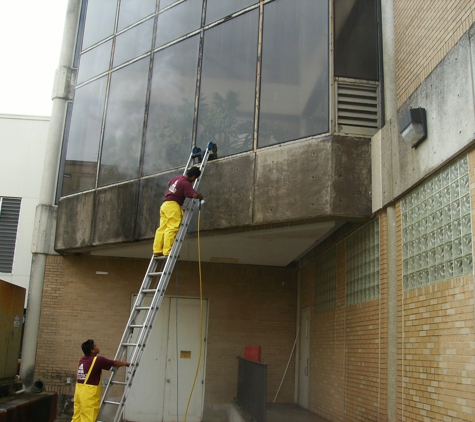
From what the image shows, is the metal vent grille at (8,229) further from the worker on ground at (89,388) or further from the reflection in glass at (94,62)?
the worker on ground at (89,388)

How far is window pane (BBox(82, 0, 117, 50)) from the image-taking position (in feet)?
44.5

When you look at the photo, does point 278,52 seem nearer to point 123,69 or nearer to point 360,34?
point 360,34

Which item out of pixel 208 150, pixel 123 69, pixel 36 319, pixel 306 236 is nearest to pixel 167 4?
pixel 123 69

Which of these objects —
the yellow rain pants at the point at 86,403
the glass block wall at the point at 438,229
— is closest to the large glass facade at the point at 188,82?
the glass block wall at the point at 438,229

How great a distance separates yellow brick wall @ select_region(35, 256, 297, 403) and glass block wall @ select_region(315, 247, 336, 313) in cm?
214

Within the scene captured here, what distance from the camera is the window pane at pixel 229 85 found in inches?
384

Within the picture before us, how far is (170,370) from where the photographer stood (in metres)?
13.2

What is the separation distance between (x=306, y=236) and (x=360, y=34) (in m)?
3.57

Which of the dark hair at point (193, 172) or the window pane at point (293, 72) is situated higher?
the window pane at point (293, 72)

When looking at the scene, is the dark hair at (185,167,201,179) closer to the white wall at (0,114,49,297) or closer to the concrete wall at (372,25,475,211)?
the concrete wall at (372,25,475,211)

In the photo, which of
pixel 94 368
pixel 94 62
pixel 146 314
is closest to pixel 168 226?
pixel 146 314

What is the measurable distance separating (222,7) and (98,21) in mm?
4657

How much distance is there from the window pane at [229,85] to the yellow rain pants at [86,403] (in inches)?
181

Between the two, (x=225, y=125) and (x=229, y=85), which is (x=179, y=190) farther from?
(x=229, y=85)
